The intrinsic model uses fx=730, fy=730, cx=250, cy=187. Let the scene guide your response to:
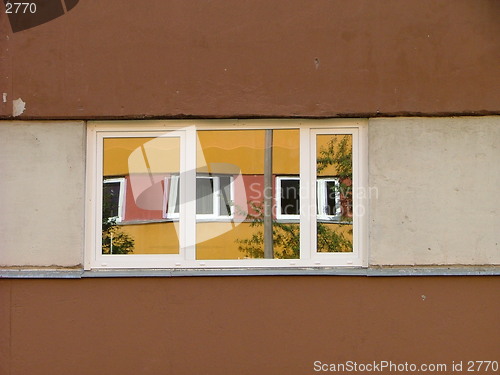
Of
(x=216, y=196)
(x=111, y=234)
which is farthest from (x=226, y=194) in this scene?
(x=111, y=234)

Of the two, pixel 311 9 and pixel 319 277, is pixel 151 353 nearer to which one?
pixel 319 277

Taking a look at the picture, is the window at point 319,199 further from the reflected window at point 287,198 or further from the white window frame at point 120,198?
the white window frame at point 120,198

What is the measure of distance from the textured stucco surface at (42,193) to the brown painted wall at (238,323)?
25 centimetres

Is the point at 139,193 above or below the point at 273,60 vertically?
below

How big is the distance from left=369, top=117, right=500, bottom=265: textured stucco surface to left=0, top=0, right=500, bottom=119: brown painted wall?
182 millimetres

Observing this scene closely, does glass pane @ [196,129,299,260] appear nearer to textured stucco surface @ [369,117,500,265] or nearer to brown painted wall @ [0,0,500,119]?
→ brown painted wall @ [0,0,500,119]

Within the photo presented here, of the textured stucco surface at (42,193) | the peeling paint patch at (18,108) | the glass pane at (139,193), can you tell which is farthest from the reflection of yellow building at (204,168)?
the peeling paint patch at (18,108)

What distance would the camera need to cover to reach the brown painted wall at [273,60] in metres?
5.74

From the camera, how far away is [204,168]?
5906 millimetres

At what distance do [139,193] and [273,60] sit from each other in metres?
1.52

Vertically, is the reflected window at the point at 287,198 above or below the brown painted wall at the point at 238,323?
above

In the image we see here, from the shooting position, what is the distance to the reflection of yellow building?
5879mm

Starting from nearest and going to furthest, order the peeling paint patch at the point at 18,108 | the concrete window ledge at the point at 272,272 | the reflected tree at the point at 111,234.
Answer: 1. the concrete window ledge at the point at 272,272
2. the peeling paint patch at the point at 18,108
3. the reflected tree at the point at 111,234

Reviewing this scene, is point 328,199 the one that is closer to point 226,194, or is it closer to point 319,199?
point 319,199
